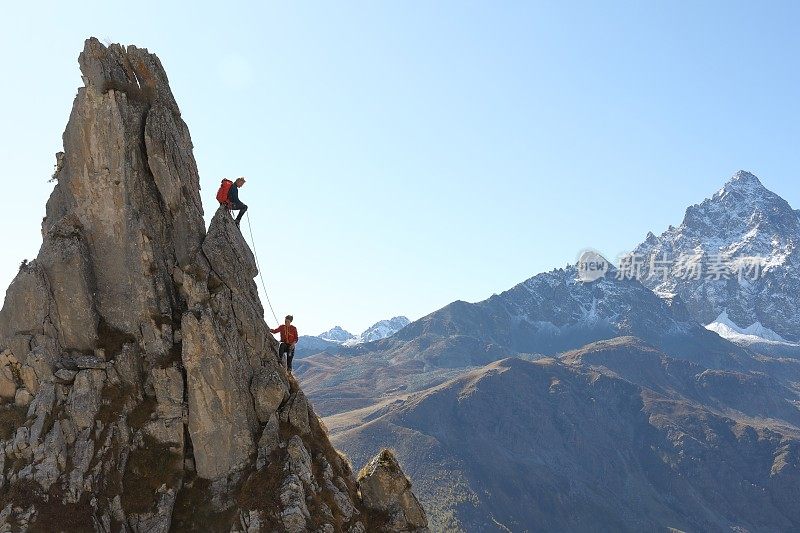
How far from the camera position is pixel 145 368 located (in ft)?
113

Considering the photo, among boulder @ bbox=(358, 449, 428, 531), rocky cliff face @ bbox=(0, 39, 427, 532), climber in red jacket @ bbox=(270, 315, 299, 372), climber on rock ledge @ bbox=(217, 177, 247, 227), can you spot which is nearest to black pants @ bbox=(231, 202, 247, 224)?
climber on rock ledge @ bbox=(217, 177, 247, 227)

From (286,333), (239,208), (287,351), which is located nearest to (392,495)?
(287,351)

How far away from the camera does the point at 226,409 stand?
33562 mm

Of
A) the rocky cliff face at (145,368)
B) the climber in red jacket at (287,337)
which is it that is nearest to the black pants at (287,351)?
the climber in red jacket at (287,337)

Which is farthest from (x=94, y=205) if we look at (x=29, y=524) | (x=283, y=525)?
(x=283, y=525)

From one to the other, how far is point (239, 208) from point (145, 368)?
1040 cm

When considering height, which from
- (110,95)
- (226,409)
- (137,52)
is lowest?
(226,409)

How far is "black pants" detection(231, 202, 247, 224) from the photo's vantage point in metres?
39.2

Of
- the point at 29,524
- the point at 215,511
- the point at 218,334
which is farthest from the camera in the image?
the point at 218,334

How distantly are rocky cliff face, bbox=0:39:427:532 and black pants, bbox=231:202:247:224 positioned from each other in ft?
5.18

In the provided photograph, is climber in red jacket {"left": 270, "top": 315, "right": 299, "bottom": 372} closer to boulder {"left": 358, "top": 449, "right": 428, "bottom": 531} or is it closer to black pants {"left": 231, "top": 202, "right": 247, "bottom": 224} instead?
black pants {"left": 231, "top": 202, "right": 247, "bottom": 224}

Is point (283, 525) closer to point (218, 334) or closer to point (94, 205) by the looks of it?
point (218, 334)

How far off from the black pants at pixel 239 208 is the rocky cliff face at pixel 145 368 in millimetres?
1578

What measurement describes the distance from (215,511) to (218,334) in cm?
833
